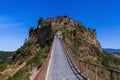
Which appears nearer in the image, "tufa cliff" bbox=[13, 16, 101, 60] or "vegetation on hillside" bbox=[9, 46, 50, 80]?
"vegetation on hillside" bbox=[9, 46, 50, 80]

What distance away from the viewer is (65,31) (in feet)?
259

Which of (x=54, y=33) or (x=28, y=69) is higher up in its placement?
(x=54, y=33)

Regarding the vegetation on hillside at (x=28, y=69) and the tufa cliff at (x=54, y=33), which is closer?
the vegetation on hillside at (x=28, y=69)

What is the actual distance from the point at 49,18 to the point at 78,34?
25.3 meters

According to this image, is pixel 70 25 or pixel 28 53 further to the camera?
pixel 70 25

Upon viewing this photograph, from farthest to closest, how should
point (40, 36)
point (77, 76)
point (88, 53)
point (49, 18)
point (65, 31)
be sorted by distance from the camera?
point (49, 18)
point (40, 36)
point (65, 31)
point (88, 53)
point (77, 76)

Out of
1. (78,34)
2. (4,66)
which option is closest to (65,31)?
(78,34)

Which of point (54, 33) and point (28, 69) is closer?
point (28, 69)

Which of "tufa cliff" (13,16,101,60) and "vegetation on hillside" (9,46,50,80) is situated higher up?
"tufa cliff" (13,16,101,60)

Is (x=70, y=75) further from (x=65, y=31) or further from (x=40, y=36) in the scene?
(x=40, y=36)

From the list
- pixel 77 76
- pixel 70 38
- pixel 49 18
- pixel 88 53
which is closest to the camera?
pixel 77 76

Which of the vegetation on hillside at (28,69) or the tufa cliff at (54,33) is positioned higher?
the tufa cliff at (54,33)

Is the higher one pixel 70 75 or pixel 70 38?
pixel 70 38

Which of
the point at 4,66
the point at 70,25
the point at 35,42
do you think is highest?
the point at 70,25
